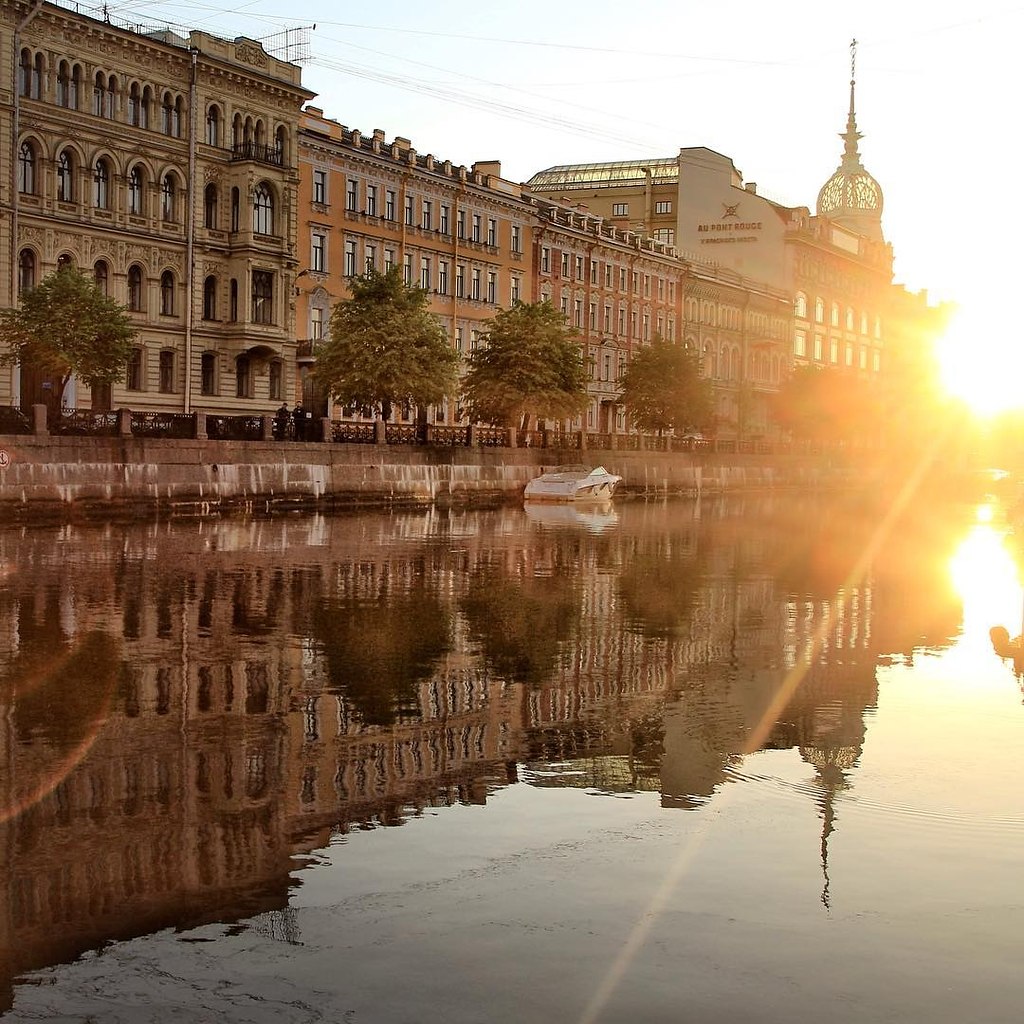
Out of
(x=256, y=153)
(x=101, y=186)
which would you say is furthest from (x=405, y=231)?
(x=101, y=186)

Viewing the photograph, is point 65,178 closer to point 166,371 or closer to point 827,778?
point 166,371

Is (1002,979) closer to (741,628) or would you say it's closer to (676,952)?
(676,952)

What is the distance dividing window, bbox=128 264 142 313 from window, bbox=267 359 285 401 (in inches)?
282

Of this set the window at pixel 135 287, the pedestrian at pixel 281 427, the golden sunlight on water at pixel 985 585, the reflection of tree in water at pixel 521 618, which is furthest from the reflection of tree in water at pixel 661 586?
the window at pixel 135 287

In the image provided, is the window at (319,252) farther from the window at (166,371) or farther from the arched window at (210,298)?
the window at (166,371)

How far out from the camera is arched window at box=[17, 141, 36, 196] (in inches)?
2157

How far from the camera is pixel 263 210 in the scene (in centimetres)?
6444

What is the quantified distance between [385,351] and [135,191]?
11495 mm

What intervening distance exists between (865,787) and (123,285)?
52.5 meters

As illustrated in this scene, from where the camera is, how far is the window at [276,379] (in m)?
65.2

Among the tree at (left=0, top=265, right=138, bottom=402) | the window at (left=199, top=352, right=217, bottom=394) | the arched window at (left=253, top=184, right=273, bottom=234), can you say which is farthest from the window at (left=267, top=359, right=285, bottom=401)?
the tree at (left=0, top=265, right=138, bottom=402)

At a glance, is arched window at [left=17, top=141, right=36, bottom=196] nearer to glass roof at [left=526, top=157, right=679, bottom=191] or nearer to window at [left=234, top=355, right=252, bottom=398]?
window at [left=234, top=355, right=252, bottom=398]

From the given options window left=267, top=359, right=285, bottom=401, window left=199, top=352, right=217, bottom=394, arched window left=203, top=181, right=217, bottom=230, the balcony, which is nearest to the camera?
window left=199, top=352, right=217, bottom=394

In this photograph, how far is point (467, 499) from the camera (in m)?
60.6
